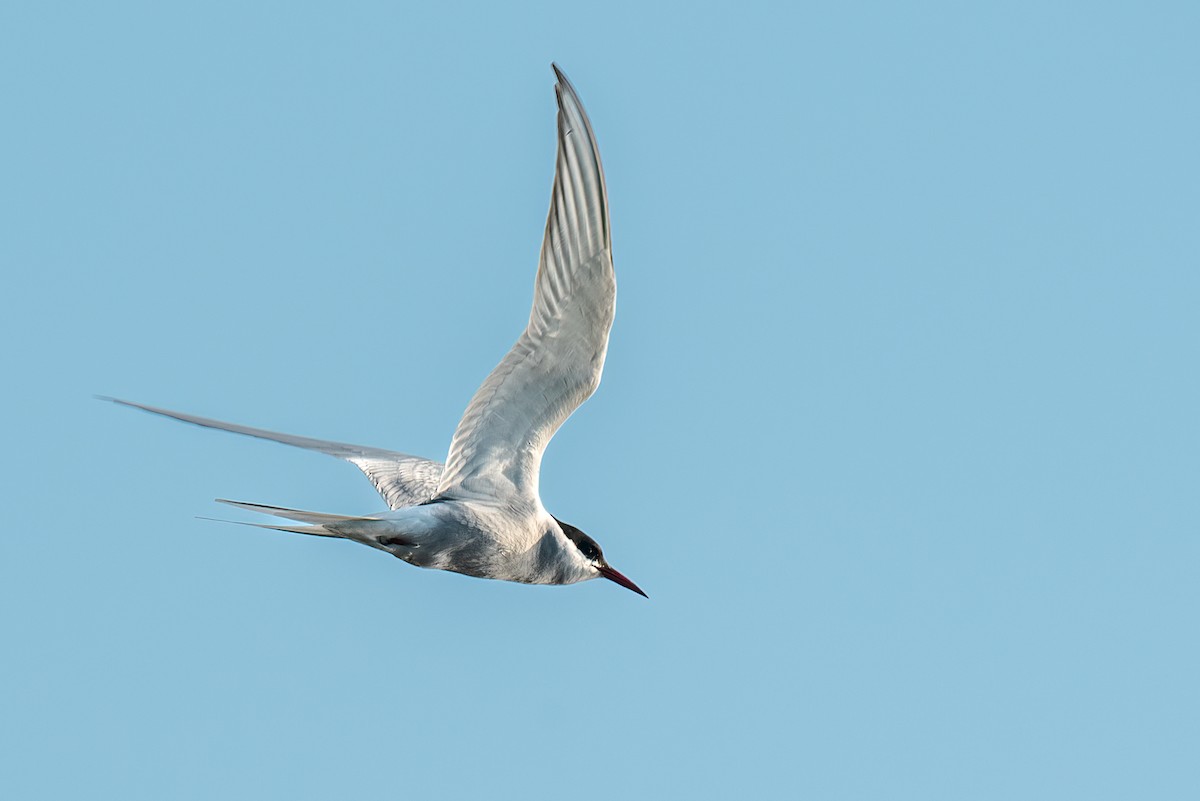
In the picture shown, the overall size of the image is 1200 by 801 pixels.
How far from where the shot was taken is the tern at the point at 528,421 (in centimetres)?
766

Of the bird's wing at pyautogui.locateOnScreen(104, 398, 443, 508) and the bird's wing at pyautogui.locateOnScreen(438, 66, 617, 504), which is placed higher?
the bird's wing at pyautogui.locateOnScreen(438, 66, 617, 504)

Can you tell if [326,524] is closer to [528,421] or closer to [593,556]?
[528,421]

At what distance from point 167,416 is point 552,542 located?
8.71 feet

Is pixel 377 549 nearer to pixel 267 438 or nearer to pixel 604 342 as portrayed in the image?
pixel 604 342

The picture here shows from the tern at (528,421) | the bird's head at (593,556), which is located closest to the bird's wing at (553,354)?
the tern at (528,421)

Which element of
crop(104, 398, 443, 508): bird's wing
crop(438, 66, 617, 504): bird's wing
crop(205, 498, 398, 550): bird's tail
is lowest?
crop(205, 498, 398, 550): bird's tail

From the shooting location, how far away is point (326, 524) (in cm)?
763

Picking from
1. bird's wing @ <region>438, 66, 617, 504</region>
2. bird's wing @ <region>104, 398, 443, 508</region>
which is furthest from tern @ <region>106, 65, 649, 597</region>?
bird's wing @ <region>104, 398, 443, 508</region>

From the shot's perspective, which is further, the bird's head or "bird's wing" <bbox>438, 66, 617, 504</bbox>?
the bird's head

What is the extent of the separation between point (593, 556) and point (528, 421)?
1.68 m

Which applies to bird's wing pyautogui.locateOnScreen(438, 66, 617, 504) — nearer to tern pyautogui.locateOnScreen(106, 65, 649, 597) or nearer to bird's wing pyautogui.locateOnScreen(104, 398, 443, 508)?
tern pyautogui.locateOnScreen(106, 65, 649, 597)

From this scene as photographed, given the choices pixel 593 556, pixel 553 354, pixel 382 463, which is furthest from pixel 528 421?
pixel 382 463

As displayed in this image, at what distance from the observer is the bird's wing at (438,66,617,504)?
25.0ft

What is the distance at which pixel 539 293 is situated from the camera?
8.09 meters
